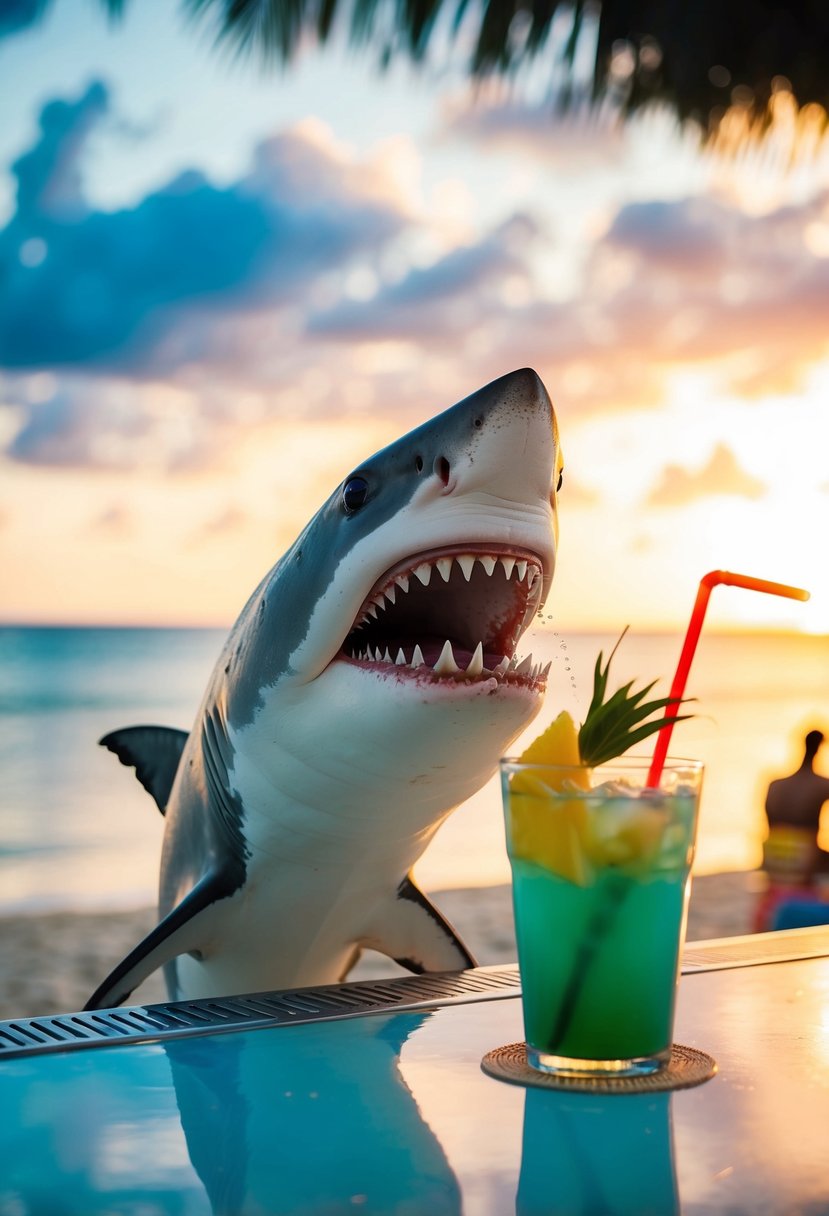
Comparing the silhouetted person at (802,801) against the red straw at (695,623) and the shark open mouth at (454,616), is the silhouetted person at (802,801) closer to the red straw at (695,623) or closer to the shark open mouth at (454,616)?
the shark open mouth at (454,616)

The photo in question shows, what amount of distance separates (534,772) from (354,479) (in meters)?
0.74

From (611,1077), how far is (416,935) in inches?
42.1

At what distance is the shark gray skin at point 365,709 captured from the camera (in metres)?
1.45

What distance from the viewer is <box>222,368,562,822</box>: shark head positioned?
56.5 inches

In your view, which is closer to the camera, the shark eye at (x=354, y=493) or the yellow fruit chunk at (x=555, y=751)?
the yellow fruit chunk at (x=555, y=751)

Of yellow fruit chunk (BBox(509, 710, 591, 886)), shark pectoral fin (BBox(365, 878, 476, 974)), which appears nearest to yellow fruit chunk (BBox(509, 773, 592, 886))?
yellow fruit chunk (BBox(509, 710, 591, 886))

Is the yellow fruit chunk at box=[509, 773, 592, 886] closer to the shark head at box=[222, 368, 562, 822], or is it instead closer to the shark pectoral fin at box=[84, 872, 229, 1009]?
the shark head at box=[222, 368, 562, 822]

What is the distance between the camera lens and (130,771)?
67.7ft

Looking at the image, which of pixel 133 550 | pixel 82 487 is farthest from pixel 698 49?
pixel 133 550

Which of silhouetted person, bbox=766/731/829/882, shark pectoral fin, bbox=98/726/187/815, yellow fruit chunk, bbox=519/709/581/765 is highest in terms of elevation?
yellow fruit chunk, bbox=519/709/581/765

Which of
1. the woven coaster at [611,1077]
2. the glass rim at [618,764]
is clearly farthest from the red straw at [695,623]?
the woven coaster at [611,1077]

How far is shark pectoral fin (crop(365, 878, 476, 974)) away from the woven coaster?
0.98m

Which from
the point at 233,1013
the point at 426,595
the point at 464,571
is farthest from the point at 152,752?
the point at 233,1013

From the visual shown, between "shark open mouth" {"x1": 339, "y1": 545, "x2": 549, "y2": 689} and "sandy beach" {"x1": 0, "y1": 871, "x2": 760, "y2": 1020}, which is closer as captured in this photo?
"shark open mouth" {"x1": 339, "y1": 545, "x2": 549, "y2": 689}
